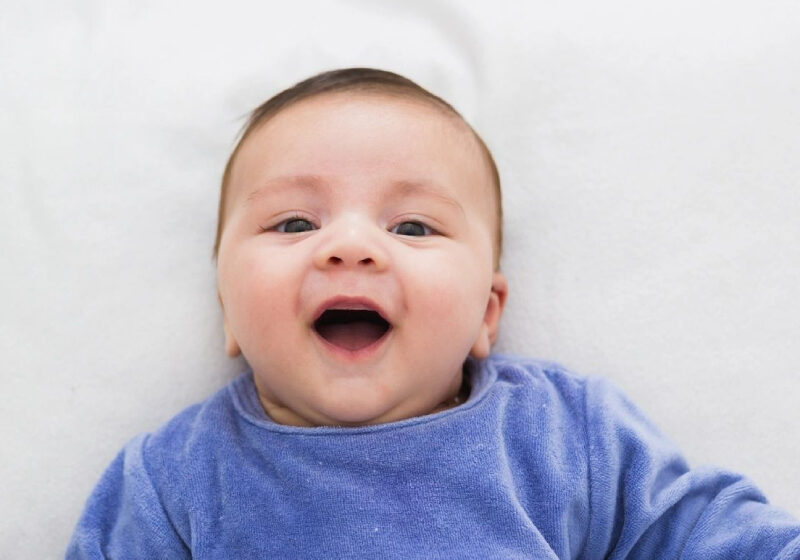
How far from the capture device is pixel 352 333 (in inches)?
49.2

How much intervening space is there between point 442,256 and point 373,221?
0.35 feet

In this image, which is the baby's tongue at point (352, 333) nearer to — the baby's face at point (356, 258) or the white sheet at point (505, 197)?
the baby's face at point (356, 258)

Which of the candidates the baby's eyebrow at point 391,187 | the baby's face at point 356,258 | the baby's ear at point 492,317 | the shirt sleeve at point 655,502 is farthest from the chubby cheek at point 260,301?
the shirt sleeve at point 655,502

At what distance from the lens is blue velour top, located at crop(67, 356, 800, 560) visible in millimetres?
1178

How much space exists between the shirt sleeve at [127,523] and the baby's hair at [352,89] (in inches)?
15.4

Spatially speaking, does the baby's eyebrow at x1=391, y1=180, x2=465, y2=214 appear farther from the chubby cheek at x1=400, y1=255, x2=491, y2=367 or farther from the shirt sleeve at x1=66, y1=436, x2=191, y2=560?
the shirt sleeve at x1=66, y1=436, x2=191, y2=560

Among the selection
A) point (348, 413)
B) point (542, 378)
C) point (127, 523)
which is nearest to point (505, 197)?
point (542, 378)

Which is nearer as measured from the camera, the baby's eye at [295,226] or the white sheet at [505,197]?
the baby's eye at [295,226]

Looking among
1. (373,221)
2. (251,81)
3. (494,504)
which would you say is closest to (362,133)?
(373,221)

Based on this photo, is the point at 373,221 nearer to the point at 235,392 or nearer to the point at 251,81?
the point at 235,392

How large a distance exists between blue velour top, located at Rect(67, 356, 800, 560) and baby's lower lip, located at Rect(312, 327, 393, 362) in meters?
0.11

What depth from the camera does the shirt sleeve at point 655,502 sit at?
121cm

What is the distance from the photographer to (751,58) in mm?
1538

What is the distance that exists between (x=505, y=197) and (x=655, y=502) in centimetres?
59
